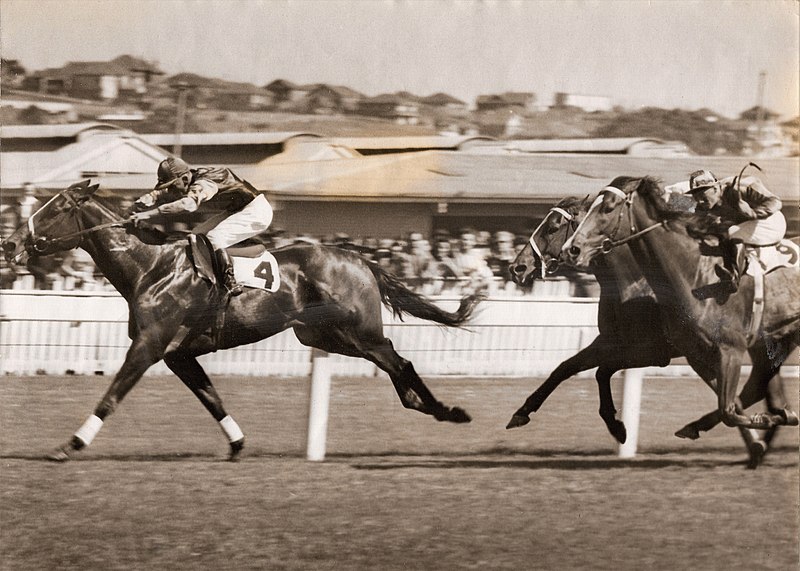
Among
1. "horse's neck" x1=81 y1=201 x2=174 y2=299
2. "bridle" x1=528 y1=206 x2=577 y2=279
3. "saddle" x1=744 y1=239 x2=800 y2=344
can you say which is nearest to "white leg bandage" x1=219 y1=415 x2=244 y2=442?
"horse's neck" x1=81 y1=201 x2=174 y2=299

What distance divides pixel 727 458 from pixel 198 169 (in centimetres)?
307

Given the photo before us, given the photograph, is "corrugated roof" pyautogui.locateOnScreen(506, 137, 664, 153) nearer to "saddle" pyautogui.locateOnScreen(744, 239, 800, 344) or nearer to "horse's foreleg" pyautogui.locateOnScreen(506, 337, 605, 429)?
"saddle" pyautogui.locateOnScreen(744, 239, 800, 344)

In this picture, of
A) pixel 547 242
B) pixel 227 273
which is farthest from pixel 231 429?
pixel 547 242

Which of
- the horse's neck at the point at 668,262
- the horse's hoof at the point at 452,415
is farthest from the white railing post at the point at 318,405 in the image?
the horse's neck at the point at 668,262

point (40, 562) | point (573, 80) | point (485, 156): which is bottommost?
point (40, 562)

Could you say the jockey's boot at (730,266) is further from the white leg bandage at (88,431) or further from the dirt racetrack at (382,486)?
the white leg bandage at (88,431)

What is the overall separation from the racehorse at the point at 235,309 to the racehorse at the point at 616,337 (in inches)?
17.1

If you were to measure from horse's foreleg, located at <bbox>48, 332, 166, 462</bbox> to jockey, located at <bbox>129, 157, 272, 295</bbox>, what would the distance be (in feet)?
1.63

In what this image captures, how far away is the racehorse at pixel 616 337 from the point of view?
5855 millimetres

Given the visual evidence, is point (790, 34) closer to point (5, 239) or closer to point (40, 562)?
point (5, 239)

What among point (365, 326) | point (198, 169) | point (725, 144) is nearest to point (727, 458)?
point (725, 144)

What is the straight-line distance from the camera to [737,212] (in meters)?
5.91

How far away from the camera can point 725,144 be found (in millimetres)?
5727

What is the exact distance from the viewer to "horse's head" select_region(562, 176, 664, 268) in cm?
587
